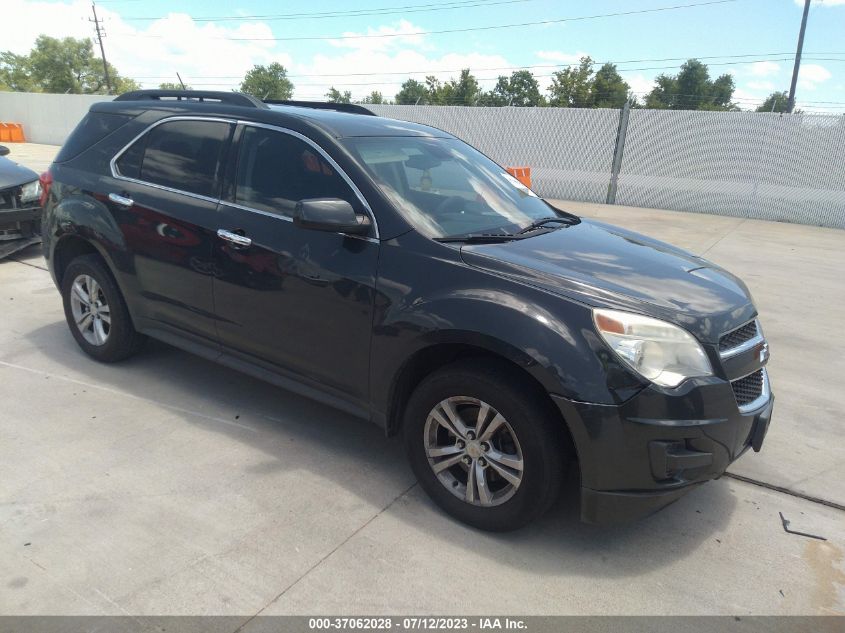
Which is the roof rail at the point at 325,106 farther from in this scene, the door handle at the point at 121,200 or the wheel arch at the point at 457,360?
the wheel arch at the point at 457,360

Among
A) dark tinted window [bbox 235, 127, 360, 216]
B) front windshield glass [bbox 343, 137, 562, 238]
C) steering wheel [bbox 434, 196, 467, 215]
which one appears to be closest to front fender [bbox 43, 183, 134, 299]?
dark tinted window [bbox 235, 127, 360, 216]

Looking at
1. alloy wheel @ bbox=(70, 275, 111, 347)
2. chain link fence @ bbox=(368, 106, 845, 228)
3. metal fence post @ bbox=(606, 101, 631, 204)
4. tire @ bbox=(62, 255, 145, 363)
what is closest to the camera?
tire @ bbox=(62, 255, 145, 363)

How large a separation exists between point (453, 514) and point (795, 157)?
16.3 m

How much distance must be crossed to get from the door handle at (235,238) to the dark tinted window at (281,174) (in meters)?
0.19

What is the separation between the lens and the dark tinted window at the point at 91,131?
4.36 m

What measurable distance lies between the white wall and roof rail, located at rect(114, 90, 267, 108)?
1141 inches

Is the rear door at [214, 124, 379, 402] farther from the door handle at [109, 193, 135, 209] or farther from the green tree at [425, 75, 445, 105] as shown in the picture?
the green tree at [425, 75, 445, 105]

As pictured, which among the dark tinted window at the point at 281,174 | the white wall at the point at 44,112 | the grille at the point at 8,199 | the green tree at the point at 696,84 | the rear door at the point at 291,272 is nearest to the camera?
the rear door at the point at 291,272

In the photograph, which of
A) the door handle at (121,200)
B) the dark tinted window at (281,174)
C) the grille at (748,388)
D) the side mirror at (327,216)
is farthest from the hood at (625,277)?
the door handle at (121,200)

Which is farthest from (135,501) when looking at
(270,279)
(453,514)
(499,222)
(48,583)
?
(499,222)

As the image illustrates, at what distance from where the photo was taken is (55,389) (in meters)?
4.20

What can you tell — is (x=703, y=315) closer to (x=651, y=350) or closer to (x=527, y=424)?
(x=651, y=350)

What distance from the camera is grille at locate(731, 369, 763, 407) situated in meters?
2.73

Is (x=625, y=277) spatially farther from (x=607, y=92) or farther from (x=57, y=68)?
(x=57, y=68)
